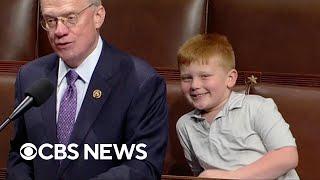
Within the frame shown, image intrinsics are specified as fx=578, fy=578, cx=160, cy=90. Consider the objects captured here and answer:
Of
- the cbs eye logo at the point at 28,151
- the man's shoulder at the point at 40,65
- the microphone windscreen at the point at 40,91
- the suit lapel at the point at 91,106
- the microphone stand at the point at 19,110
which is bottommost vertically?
the cbs eye logo at the point at 28,151

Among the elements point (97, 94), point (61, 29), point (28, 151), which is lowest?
point (28, 151)

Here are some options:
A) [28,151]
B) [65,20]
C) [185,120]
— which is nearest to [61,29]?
[65,20]

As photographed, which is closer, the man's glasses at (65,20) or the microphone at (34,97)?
the microphone at (34,97)

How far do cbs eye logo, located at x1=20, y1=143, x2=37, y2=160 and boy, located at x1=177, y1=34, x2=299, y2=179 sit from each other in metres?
0.31

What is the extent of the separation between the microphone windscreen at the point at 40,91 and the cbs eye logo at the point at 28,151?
11.5 inches

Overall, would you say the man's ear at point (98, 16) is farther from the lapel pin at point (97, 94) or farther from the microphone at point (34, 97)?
the microphone at point (34, 97)

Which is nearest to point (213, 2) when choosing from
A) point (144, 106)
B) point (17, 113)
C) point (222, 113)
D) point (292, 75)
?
point (292, 75)

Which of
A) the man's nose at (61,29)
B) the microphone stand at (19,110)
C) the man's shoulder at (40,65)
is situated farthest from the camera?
the man's shoulder at (40,65)

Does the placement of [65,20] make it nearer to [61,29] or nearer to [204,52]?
[61,29]

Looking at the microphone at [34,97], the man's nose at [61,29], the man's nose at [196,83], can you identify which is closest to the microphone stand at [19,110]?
the microphone at [34,97]

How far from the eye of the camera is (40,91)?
2.26ft

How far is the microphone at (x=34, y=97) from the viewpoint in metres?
0.66

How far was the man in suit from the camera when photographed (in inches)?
36.1

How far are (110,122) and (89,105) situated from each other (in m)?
0.04
